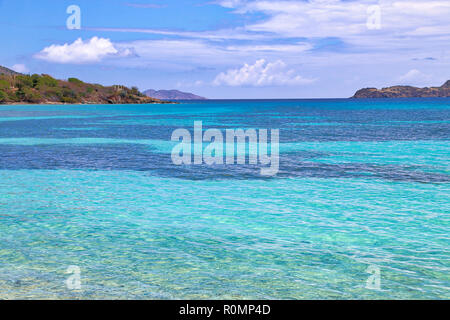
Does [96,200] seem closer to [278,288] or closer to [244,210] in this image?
[244,210]

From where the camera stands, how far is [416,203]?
17328 mm

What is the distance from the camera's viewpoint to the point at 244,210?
1664cm

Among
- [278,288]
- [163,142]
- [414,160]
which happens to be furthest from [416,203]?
[163,142]

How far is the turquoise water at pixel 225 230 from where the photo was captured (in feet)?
32.1

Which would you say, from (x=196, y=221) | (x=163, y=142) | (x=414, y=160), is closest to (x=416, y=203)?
(x=196, y=221)

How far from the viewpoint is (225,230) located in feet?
46.0

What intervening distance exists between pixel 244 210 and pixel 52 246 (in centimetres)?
696

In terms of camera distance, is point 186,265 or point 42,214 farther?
point 42,214

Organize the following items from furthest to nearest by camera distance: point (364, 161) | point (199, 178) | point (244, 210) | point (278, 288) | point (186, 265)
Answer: point (364, 161) → point (199, 178) → point (244, 210) → point (186, 265) → point (278, 288)

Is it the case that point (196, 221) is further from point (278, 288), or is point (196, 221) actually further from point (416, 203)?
point (416, 203)

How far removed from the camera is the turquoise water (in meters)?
9.77

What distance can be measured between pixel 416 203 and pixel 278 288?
9.97 meters

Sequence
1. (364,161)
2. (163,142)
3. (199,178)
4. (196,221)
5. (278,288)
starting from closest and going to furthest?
(278,288) → (196,221) → (199,178) → (364,161) → (163,142)

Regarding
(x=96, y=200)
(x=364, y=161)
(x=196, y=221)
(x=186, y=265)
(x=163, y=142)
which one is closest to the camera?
(x=186, y=265)
